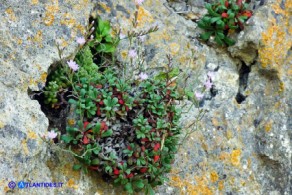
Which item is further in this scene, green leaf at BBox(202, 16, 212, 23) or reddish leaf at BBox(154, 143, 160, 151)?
green leaf at BBox(202, 16, 212, 23)

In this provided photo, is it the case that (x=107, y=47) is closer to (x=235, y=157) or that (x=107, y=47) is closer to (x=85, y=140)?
(x=85, y=140)

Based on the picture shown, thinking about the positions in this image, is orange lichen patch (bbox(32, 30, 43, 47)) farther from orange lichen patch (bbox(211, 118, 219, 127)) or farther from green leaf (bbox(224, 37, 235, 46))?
green leaf (bbox(224, 37, 235, 46))

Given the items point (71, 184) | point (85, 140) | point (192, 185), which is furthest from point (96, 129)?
point (192, 185)

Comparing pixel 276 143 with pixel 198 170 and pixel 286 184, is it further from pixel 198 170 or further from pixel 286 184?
pixel 198 170

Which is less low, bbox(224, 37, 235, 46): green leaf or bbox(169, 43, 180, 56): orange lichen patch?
bbox(169, 43, 180, 56): orange lichen patch

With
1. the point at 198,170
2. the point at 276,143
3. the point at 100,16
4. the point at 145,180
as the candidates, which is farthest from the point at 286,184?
the point at 100,16

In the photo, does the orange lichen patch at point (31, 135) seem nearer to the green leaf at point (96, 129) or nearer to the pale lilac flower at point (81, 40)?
the green leaf at point (96, 129)

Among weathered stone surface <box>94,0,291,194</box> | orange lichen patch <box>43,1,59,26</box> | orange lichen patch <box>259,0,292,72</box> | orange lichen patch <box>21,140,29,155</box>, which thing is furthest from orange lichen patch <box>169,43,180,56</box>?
orange lichen patch <box>21,140,29,155</box>
